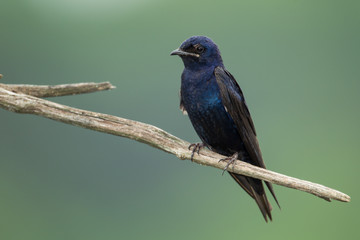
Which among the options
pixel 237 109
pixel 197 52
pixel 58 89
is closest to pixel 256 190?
pixel 237 109

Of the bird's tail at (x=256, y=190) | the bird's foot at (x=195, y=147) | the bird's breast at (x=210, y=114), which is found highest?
the bird's breast at (x=210, y=114)

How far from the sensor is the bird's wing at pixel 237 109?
3.25 m

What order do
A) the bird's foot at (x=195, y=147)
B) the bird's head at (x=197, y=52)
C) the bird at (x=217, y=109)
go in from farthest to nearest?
1. the bird's head at (x=197, y=52)
2. the bird at (x=217, y=109)
3. the bird's foot at (x=195, y=147)

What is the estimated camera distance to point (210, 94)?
324 centimetres

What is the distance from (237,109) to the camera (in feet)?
10.8

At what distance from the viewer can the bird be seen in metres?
3.24

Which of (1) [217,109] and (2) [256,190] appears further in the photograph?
(2) [256,190]

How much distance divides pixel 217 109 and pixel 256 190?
73cm

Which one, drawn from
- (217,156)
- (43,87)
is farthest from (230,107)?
(43,87)

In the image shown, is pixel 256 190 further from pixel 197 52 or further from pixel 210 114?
pixel 197 52

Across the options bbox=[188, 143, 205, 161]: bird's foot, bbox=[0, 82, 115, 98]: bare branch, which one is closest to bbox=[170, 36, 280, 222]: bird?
bbox=[188, 143, 205, 161]: bird's foot

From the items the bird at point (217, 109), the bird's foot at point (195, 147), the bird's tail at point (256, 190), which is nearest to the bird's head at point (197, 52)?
the bird at point (217, 109)

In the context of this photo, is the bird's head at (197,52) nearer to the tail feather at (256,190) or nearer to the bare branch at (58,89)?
the bare branch at (58,89)

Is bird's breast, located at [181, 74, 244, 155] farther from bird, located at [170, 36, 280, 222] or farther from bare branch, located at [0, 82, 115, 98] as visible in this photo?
bare branch, located at [0, 82, 115, 98]
